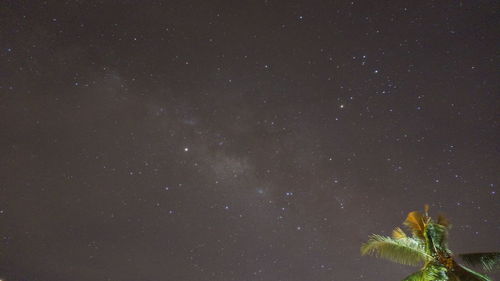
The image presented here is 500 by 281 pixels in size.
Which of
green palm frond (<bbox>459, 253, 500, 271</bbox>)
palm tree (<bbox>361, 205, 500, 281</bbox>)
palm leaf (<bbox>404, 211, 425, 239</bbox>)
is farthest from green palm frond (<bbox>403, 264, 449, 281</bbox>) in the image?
green palm frond (<bbox>459, 253, 500, 271</bbox>)

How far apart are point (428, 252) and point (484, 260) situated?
1508mm

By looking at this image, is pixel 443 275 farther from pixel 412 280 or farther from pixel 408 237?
pixel 408 237

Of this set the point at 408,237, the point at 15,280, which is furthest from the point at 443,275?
the point at 15,280

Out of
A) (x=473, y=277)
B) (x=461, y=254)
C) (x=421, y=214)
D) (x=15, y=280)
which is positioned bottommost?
(x=473, y=277)

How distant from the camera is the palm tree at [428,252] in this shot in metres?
8.25

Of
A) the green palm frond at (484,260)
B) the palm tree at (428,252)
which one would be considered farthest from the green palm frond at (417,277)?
the green palm frond at (484,260)

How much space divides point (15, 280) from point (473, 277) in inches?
3952

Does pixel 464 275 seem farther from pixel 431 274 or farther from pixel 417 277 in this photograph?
pixel 417 277

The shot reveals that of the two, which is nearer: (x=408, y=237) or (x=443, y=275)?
(x=443, y=275)

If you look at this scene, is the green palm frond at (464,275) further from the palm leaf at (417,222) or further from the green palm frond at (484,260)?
the palm leaf at (417,222)

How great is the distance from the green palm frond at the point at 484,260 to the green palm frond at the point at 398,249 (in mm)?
1023

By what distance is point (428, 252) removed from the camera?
866 centimetres

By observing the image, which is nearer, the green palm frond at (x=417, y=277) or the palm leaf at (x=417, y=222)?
the green palm frond at (x=417, y=277)

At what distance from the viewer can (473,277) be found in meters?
8.09
